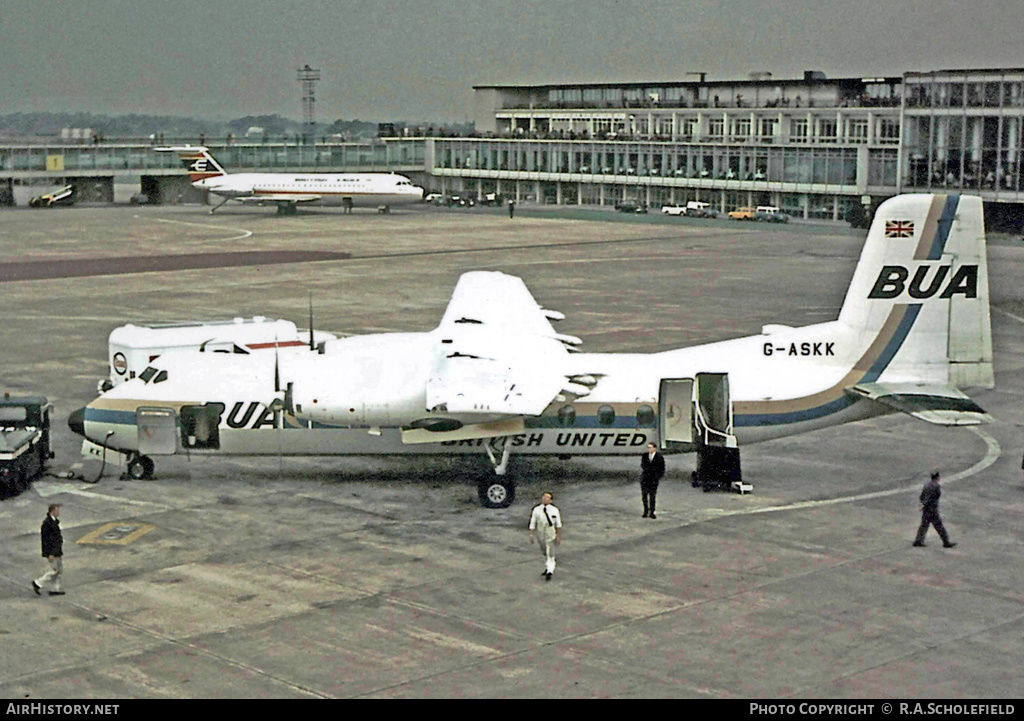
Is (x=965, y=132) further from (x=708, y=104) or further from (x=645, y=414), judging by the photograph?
(x=645, y=414)

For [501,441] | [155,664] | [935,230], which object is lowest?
[155,664]

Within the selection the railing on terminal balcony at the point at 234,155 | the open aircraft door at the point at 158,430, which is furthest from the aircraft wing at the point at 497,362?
the railing on terminal balcony at the point at 234,155

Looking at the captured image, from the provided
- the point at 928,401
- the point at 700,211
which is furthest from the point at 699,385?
the point at 700,211

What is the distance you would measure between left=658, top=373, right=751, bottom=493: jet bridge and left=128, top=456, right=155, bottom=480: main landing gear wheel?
13007 mm

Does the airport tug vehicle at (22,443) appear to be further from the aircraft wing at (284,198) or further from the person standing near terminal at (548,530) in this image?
the aircraft wing at (284,198)

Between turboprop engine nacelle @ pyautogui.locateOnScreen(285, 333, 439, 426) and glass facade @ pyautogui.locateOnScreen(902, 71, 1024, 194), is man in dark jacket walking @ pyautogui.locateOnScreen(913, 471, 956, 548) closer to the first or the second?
turboprop engine nacelle @ pyautogui.locateOnScreen(285, 333, 439, 426)

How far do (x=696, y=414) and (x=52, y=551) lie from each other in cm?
1504

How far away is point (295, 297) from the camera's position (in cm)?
7081

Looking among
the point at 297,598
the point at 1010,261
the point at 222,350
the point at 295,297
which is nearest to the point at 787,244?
the point at 1010,261

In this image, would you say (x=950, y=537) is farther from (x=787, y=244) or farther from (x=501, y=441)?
(x=787, y=244)

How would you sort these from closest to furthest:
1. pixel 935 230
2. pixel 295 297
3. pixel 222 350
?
1. pixel 935 230
2. pixel 222 350
3. pixel 295 297

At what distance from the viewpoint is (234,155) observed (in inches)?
6235

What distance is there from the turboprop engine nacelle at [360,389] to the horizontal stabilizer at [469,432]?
1067 millimetres

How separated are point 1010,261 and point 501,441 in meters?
65.5
